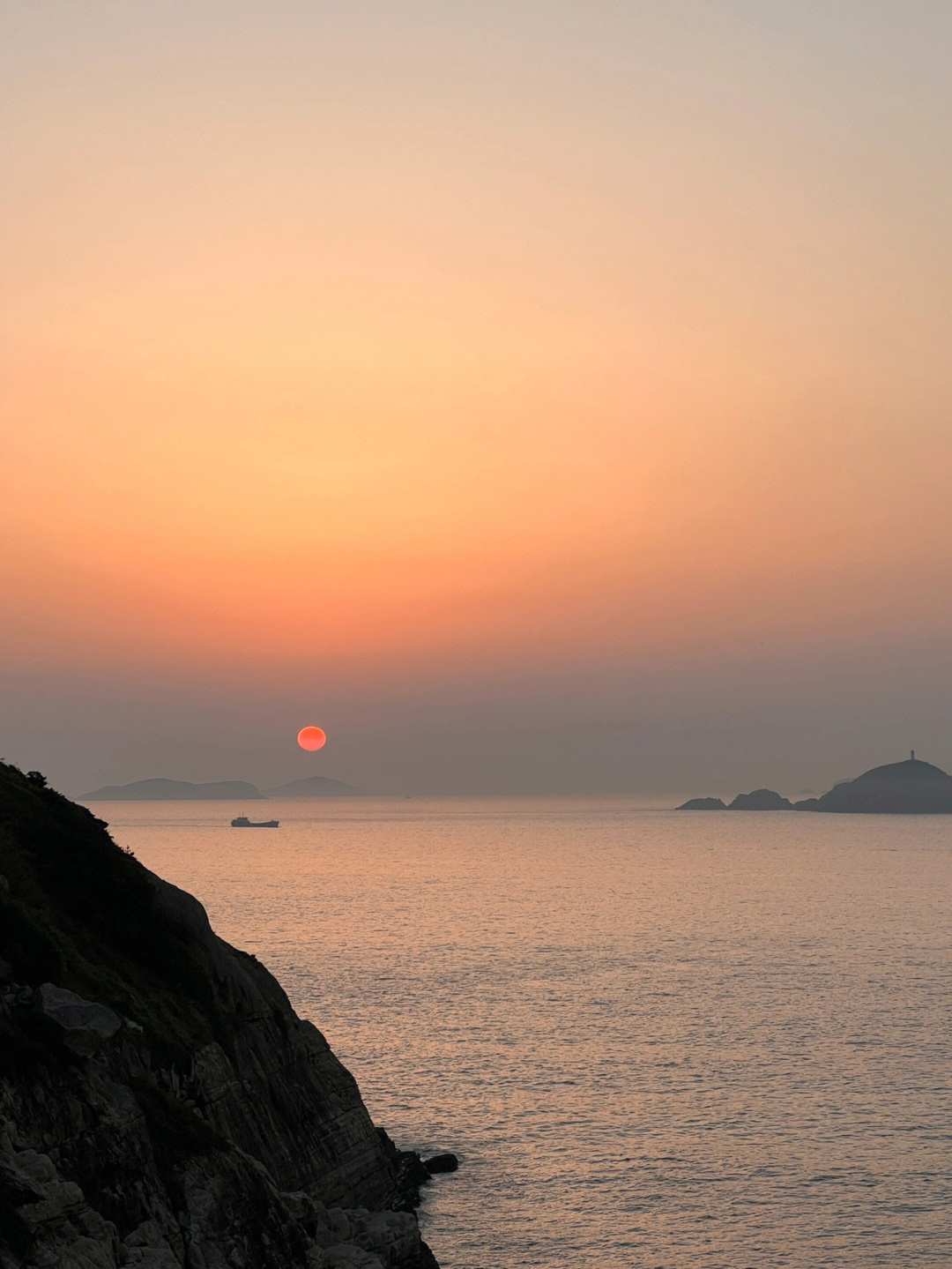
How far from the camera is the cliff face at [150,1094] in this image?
2575 cm

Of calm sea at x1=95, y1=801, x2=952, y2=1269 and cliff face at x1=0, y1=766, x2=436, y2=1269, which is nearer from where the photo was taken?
cliff face at x1=0, y1=766, x2=436, y2=1269

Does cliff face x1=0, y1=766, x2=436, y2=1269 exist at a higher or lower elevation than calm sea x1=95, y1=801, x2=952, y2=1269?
higher

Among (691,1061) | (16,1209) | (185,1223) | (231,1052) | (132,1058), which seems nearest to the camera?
(16,1209)

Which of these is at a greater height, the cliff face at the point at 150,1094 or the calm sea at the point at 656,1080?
the cliff face at the point at 150,1094

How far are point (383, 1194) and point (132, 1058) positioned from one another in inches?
661

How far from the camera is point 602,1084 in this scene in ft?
219

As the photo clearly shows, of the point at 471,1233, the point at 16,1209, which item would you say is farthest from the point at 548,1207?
the point at 16,1209

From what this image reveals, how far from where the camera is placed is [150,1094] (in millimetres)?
30250

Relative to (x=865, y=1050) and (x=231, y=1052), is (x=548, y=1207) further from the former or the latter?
(x=865, y=1050)

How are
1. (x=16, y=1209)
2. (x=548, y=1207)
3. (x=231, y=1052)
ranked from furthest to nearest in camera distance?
(x=548, y=1207)
(x=231, y=1052)
(x=16, y=1209)

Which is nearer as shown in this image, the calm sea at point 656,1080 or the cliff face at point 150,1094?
the cliff face at point 150,1094

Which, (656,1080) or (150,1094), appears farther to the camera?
(656,1080)

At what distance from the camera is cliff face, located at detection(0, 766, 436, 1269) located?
1014 inches

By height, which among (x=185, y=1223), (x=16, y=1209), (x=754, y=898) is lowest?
(x=754, y=898)
